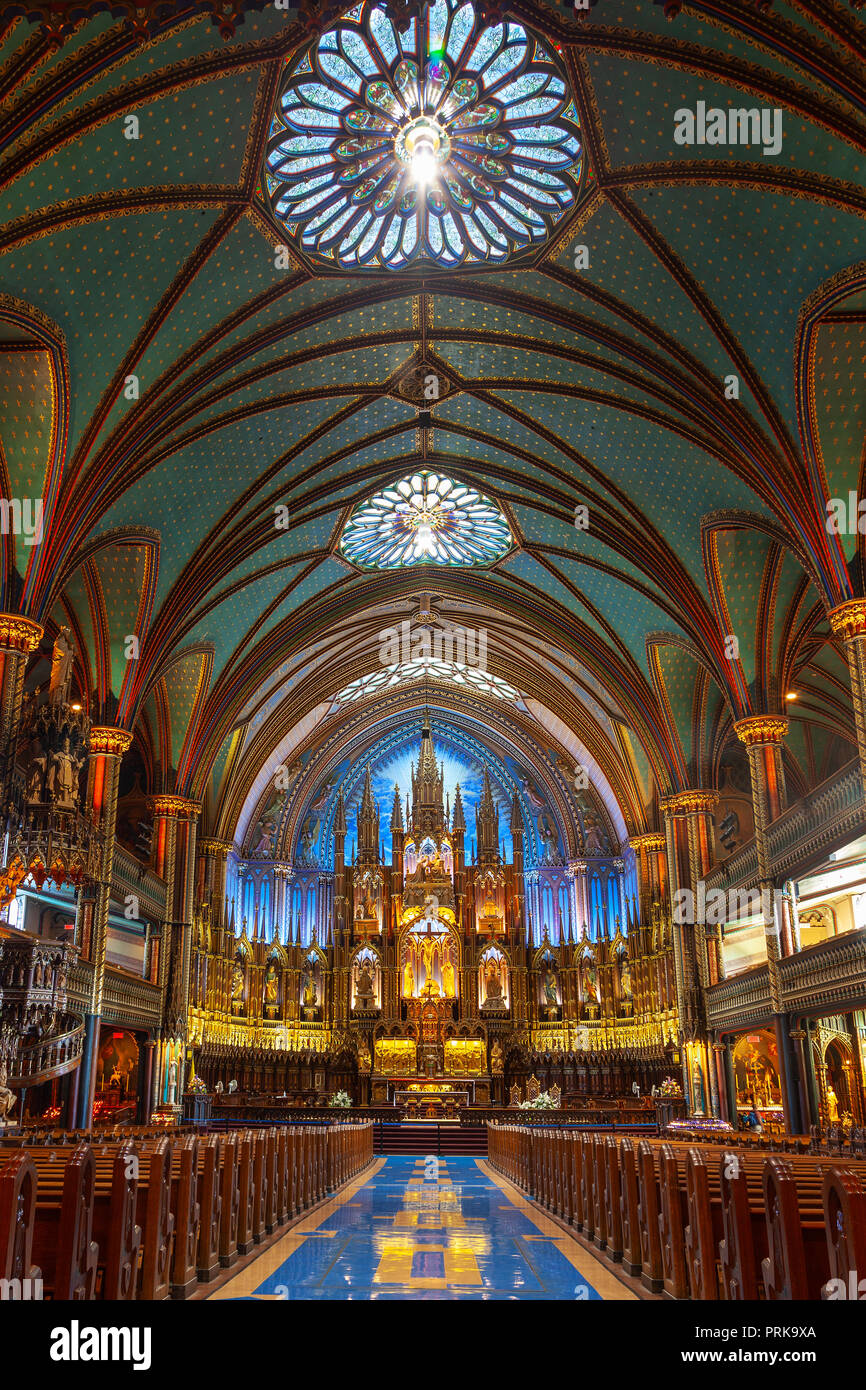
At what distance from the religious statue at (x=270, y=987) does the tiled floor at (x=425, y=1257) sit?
74.6 ft

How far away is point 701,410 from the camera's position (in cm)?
1939

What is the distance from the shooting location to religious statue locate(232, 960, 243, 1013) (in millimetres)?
33781

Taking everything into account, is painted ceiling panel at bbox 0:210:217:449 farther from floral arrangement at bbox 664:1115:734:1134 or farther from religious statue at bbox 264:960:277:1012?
religious statue at bbox 264:960:277:1012

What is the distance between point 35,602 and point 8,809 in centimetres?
392

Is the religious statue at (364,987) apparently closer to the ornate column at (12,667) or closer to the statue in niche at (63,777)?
the ornate column at (12,667)

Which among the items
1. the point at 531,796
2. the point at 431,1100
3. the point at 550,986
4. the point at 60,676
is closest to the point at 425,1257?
the point at 60,676

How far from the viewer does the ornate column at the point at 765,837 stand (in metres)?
20.2

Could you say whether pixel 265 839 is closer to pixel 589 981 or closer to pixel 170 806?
pixel 170 806

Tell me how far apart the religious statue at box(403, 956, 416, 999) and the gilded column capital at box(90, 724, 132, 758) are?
18753 mm

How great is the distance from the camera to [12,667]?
1733 centimetres

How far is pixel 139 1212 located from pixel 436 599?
99.1 feet

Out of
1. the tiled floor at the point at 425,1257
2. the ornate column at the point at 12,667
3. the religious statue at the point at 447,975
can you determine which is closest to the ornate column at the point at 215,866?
the religious statue at the point at 447,975

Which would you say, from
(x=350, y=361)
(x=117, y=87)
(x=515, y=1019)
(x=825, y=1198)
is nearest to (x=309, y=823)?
(x=515, y=1019)
